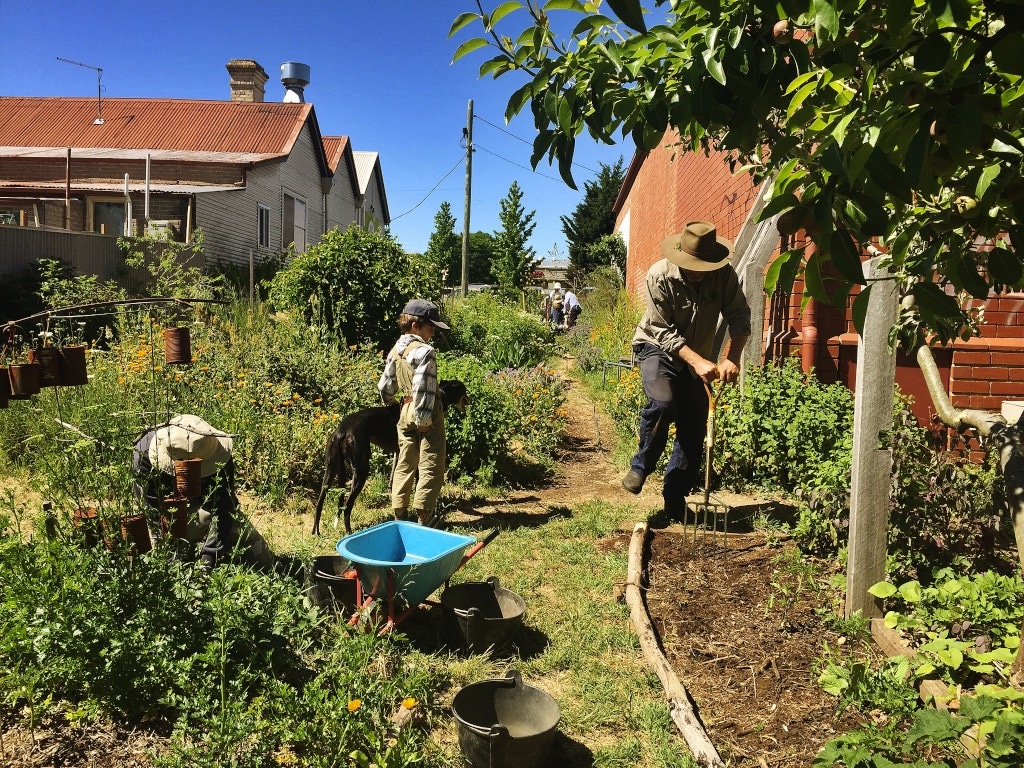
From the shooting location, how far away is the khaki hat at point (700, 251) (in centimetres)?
532

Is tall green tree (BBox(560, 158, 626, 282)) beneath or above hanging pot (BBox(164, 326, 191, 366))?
above

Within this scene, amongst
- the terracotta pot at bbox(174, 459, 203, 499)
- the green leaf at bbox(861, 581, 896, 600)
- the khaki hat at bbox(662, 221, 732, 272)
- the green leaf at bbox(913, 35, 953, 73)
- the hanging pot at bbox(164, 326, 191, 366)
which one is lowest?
the green leaf at bbox(861, 581, 896, 600)

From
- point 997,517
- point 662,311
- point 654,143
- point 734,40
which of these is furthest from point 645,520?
point 734,40

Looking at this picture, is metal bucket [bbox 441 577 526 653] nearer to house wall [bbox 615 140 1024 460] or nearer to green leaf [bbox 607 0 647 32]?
house wall [bbox 615 140 1024 460]

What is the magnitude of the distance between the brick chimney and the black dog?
2830 centimetres

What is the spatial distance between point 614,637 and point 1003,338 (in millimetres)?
4501

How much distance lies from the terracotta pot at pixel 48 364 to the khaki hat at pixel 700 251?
12.5ft

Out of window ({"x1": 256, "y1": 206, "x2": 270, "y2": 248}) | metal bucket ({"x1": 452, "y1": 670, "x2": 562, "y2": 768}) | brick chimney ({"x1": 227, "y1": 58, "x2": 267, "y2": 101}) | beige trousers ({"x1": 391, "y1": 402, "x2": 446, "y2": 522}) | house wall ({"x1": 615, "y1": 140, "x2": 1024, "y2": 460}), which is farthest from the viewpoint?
brick chimney ({"x1": 227, "y1": 58, "x2": 267, "y2": 101})

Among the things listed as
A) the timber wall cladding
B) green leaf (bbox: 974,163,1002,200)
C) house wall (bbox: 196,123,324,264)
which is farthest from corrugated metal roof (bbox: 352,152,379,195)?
green leaf (bbox: 974,163,1002,200)

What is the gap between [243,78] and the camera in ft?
97.7

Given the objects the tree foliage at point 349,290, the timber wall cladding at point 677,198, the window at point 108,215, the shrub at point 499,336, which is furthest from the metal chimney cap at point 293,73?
the tree foliage at point 349,290

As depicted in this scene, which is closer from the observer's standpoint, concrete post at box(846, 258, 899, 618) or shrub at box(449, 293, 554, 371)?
concrete post at box(846, 258, 899, 618)

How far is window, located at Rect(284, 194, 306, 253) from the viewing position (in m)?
27.0

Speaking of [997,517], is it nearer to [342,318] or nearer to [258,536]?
[258,536]
